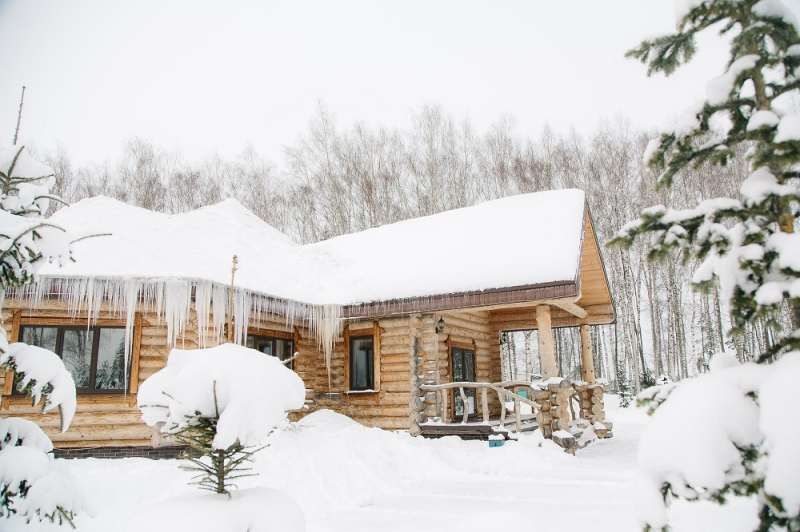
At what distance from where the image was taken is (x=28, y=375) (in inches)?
144

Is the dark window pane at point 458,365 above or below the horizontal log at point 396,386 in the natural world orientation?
above

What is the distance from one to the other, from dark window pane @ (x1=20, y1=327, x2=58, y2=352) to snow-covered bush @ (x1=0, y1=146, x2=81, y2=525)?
5579 millimetres

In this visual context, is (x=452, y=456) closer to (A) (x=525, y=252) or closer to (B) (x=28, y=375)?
(A) (x=525, y=252)

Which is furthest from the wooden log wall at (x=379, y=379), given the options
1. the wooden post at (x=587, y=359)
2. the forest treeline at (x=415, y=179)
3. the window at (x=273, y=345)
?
the forest treeline at (x=415, y=179)

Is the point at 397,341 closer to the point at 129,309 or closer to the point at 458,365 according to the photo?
the point at 458,365

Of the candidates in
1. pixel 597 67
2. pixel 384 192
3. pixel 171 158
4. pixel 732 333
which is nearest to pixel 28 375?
pixel 732 333

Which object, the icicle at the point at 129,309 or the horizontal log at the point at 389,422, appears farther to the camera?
the horizontal log at the point at 389,422

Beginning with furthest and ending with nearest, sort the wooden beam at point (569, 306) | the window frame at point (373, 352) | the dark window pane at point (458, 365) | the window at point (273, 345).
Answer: the dark window pane at point (458, 365) → the window frame at point (373, 352) → the window at point (273, 345) → the wooden beam at point (569, 306)

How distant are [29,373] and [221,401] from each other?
1860 millimetres

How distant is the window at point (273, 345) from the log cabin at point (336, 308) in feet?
0.15

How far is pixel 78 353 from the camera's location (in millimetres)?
8711

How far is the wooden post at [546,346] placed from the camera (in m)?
9.19

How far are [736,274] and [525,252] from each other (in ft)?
24.8

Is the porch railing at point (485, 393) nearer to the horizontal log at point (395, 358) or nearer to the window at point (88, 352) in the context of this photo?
the horizontal log at point (395, 358)
